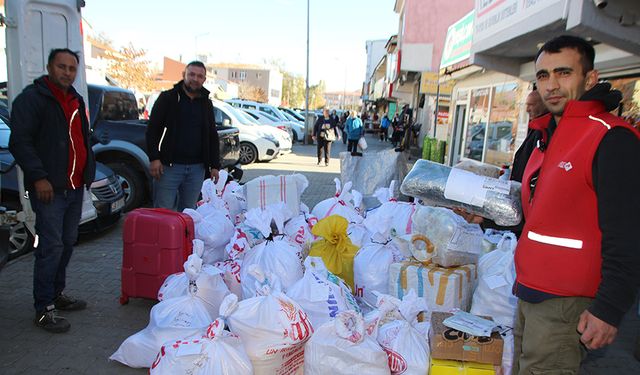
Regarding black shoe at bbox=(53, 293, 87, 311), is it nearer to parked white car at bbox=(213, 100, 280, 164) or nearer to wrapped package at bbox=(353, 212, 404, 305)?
wrapped package at bbox=(353, 212, 404, 305)

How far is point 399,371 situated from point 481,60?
245 inches

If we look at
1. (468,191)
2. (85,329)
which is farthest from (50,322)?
(468,191)

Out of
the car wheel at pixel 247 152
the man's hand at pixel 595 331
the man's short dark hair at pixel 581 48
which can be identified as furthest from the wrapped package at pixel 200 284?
the car wheel at pixel 247 152

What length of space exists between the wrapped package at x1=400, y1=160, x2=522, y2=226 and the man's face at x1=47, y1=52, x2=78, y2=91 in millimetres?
2427

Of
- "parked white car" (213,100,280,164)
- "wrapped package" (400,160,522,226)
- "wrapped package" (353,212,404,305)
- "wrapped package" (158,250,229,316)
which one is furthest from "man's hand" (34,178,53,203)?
"parked white car" (213,100,280,164)

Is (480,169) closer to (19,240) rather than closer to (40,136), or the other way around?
(40,136)

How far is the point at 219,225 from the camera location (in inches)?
161

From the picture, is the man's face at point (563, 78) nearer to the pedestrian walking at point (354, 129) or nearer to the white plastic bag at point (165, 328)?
the white plastic bag at point (165, 328)

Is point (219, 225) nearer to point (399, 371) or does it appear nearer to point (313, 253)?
point (313, 253)

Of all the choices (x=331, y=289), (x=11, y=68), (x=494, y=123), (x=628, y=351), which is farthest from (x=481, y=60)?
(x=11, y=68)

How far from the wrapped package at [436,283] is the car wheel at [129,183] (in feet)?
15.7

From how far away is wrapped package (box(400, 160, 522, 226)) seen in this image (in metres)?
2.26

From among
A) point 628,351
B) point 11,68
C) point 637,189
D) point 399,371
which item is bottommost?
point 628,351

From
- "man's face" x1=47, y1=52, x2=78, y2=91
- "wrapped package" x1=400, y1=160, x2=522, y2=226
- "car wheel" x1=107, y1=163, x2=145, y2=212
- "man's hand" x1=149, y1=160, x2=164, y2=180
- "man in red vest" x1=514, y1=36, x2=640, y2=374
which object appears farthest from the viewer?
"car wheel" x1=107, y1=163, x2=145, y2=212
